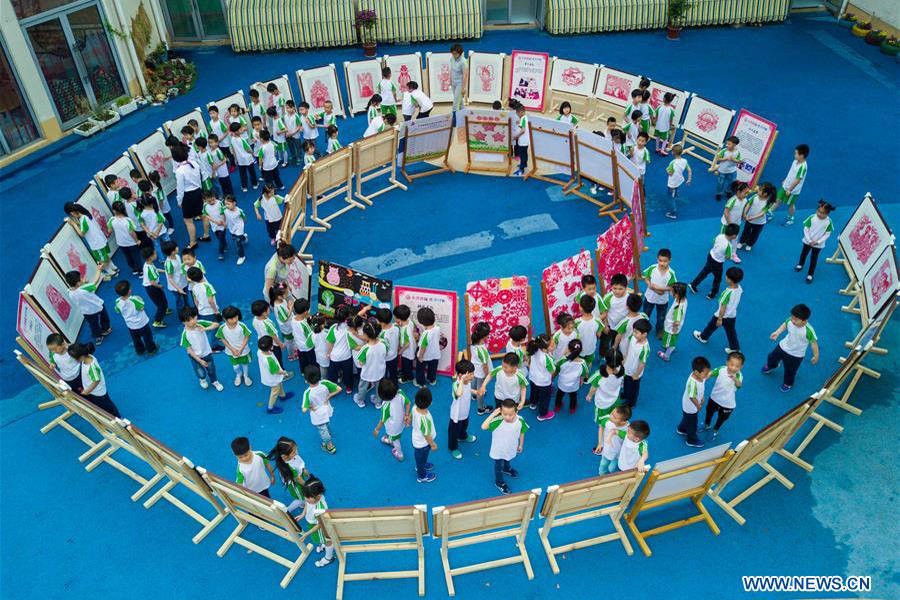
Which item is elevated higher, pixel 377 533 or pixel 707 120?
pixel 707 120

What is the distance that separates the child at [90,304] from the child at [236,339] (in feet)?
8.11

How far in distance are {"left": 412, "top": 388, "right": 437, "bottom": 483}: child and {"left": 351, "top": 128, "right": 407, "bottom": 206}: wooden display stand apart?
7150 mm

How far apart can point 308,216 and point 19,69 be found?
27.3 feet

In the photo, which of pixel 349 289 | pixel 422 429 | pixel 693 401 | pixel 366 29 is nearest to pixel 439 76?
pixel 366 29

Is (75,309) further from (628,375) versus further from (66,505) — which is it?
(628,375)

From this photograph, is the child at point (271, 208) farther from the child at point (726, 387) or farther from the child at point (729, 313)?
the child at point (726, 387)

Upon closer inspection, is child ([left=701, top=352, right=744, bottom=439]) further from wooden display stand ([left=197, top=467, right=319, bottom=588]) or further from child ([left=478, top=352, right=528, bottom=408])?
wooden display stand ([left=197, top=467, right=319, bottom=588])

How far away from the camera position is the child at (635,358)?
8617mm

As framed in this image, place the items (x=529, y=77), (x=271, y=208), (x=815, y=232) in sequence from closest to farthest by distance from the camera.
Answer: (x=815, y=232)
(x=271, y=208)
(x=529, y=77)

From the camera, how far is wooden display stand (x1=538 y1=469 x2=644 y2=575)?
23.3ft

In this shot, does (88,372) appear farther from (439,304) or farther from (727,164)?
(727,164)

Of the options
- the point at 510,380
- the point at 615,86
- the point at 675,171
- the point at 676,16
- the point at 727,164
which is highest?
the point at 676,16

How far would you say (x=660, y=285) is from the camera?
Result: 1012 cm

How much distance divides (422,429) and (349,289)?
2989 mm
